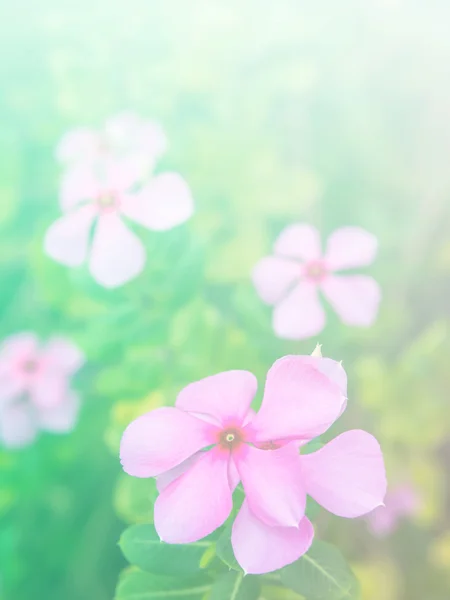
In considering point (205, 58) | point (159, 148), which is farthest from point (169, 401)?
point (205, 58)

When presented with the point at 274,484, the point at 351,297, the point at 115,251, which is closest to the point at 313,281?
the point at 351,297

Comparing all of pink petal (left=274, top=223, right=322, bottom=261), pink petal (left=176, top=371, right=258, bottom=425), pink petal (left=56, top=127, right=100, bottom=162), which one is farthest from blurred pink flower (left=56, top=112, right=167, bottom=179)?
pink petal (left=176, top=371, right=258, bottom=425)

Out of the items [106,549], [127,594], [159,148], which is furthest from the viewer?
[159,148]

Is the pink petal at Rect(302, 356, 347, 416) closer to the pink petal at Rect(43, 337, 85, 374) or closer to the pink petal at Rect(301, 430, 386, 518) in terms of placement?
the pink petal at Rect(301, 430, 386, 518)

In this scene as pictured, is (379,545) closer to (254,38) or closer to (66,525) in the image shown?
(66,525)

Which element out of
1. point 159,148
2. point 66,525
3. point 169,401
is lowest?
point 66,525

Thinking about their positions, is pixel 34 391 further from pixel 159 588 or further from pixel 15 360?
pixel 159 588
